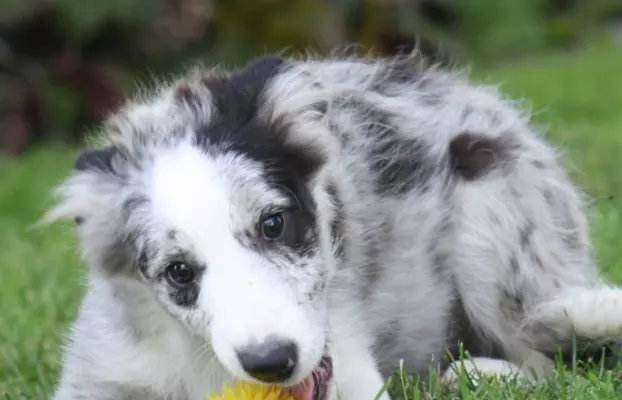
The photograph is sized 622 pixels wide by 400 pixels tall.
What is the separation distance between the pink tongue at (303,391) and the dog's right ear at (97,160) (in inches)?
33.8

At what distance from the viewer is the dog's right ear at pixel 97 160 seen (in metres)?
3.11

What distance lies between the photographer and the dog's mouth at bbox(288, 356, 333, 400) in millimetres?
2785

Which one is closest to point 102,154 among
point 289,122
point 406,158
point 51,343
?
point 289,122

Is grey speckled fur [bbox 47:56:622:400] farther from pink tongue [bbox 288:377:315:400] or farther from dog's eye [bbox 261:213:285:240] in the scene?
pink tongue [bbox 288:377:315:400]

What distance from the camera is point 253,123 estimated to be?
3.02 metres

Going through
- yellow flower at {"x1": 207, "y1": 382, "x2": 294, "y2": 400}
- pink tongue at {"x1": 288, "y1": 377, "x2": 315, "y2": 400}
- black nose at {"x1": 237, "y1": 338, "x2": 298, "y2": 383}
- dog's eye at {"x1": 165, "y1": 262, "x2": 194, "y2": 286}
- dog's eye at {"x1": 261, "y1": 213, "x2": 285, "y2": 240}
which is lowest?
yellow flower at {"x1": 207, "y1": 382, "x2": 294, "y2": 400}

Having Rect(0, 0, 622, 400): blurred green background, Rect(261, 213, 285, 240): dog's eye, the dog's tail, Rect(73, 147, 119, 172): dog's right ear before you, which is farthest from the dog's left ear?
Rect(0, 0, 622, 400): blurred green background

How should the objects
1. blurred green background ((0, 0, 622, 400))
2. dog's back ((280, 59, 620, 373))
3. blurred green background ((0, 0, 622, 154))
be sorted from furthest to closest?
1. blurred green background ((0, 0, 622, 154))
2. blurred green background ((0, 0, 622, 400))
3. dog's back ((280, 59, 620, 373))

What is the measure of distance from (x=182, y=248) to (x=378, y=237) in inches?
36.0

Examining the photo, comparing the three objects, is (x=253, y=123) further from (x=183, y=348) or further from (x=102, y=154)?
(x=183, y=348)

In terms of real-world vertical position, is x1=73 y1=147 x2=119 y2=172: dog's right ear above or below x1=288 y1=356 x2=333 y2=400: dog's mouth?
above

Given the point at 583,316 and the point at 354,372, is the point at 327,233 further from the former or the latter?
the point at 583,316

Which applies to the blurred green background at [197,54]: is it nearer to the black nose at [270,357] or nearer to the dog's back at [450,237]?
the dog's back at [450,237]

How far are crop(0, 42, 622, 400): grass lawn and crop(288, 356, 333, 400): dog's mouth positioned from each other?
287mm
